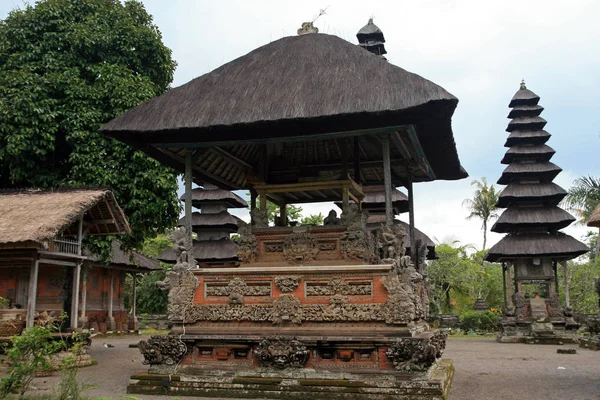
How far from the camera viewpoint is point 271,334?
9438mm

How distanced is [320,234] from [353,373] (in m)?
2.75

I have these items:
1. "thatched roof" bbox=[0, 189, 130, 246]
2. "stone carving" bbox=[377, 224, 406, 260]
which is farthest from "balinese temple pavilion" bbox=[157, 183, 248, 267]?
"stone carving" bbox=[377, 224, 406, 260]

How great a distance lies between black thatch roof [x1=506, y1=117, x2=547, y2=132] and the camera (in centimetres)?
2783

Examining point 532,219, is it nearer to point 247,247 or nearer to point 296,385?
point 247,247

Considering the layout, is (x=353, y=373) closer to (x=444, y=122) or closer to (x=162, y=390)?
(x=162, y=390)

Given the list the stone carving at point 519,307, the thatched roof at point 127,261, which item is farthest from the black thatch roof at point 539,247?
the thatched roof at point 127,261

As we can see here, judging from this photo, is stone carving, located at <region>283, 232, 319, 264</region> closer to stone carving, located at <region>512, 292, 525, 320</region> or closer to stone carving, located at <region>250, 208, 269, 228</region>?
stone carving, located at <region>250, 208, 269, 228</region>

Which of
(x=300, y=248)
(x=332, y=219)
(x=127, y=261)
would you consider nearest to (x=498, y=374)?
(x=332, y=219)

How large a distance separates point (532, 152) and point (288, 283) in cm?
2118

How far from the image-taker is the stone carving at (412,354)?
8.47 metres

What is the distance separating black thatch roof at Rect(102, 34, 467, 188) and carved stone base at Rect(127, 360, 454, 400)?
12.9 feet

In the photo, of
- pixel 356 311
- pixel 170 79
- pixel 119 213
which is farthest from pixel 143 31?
pixel 356 311

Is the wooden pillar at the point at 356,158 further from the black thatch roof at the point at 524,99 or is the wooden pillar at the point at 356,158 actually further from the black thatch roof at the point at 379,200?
the black thatch roof at the point at 524,99

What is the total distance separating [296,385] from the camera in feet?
29.3
